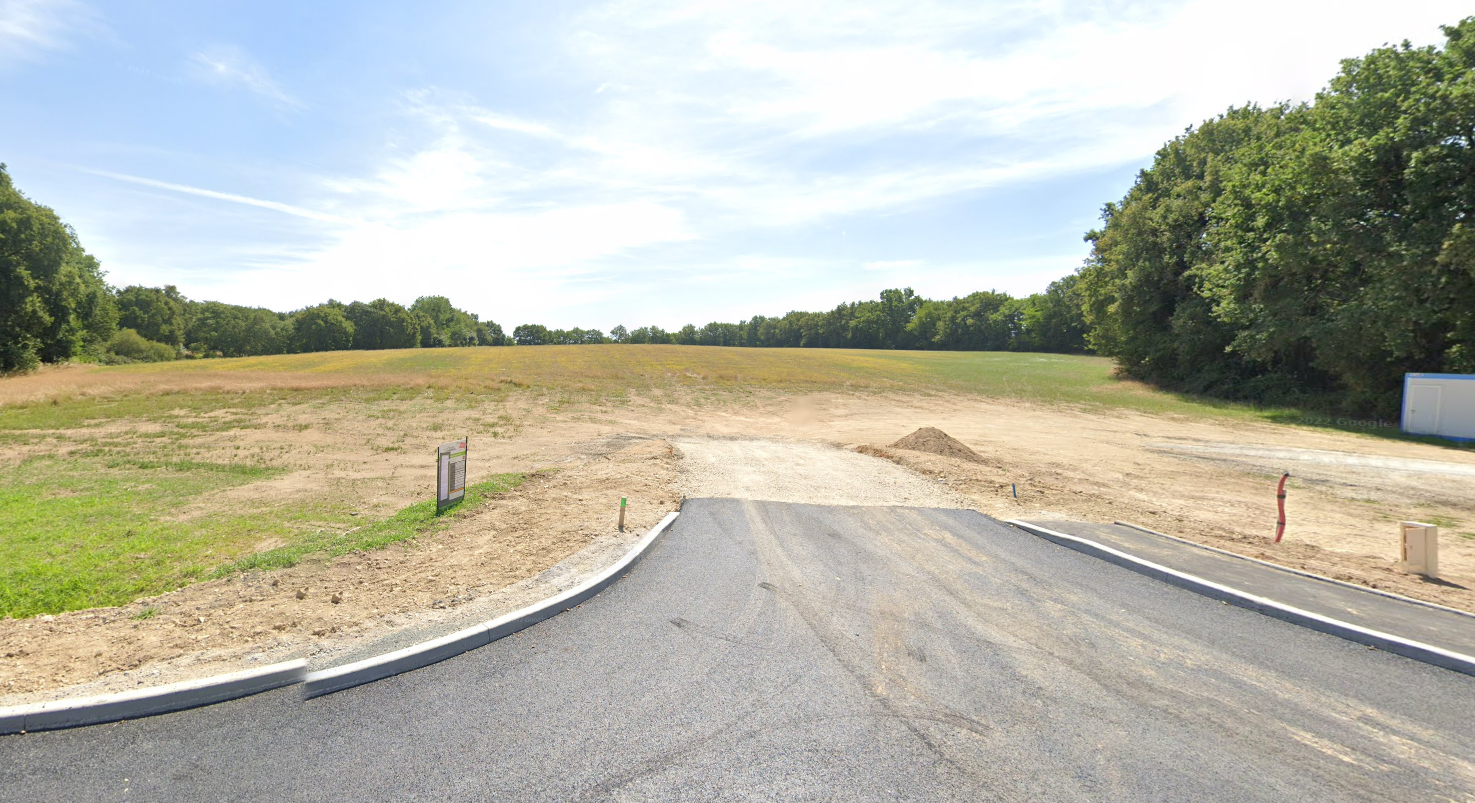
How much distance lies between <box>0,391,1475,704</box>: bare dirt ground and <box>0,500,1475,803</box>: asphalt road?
37.6 inches

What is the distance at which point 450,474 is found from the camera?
33.4 ft

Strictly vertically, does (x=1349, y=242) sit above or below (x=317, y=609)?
above

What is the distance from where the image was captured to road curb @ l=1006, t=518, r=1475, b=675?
17.3 feet

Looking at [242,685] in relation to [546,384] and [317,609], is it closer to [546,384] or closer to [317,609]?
[317,609]

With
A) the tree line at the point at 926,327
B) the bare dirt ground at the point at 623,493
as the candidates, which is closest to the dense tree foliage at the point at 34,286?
the bare dirt ground at the point at 623,493

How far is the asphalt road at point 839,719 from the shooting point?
359 cm

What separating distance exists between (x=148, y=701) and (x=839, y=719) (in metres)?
4.82

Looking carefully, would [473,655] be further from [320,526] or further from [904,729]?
[320,526]

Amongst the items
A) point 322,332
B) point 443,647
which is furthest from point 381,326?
point 443,647

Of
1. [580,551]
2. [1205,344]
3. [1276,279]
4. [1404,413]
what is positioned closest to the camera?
[580,551]

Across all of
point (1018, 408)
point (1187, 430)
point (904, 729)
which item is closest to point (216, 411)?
point (904, 729)

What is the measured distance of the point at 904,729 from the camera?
166 inches

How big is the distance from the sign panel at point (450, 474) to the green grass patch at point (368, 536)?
6.8 inches

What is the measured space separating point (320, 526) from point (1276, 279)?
40.5 m
